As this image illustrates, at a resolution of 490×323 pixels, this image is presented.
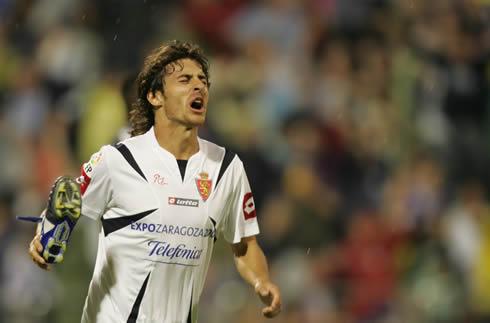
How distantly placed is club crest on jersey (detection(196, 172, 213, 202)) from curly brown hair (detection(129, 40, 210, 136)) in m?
0.47

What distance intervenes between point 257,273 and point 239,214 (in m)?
0.33

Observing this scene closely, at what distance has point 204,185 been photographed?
4.17 m

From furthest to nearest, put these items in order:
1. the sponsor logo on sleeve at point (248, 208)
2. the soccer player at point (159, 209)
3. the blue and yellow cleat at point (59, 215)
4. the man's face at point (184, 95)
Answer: the sponsor logo on sleeve at point (248, 208), the man's face at point (184, 95), the soccer player at point (159, 209), the blue and yellow cleat at point (59, 215)

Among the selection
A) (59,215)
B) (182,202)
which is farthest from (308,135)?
(59,215)

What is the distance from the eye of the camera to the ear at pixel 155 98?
14.0 feet

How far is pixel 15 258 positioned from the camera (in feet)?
26.3

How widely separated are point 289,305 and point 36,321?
2.33m

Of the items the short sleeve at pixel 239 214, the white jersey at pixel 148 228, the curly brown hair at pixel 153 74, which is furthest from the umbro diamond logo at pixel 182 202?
the curly brown hair at pixel 153 74

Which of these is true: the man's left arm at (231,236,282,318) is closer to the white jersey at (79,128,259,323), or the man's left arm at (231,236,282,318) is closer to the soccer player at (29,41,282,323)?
the soccer player at (29,41,282,323)

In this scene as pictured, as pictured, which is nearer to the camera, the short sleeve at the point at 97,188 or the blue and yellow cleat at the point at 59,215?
the blue and yellow cleat at the point at 59,215

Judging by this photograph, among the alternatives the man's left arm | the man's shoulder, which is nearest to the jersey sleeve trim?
the man's shoulder

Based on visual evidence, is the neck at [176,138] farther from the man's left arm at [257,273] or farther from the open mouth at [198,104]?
the man's left arm at [257,273]

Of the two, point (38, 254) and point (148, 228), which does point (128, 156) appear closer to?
point (148, 228)

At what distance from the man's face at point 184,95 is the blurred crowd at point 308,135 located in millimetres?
3047
